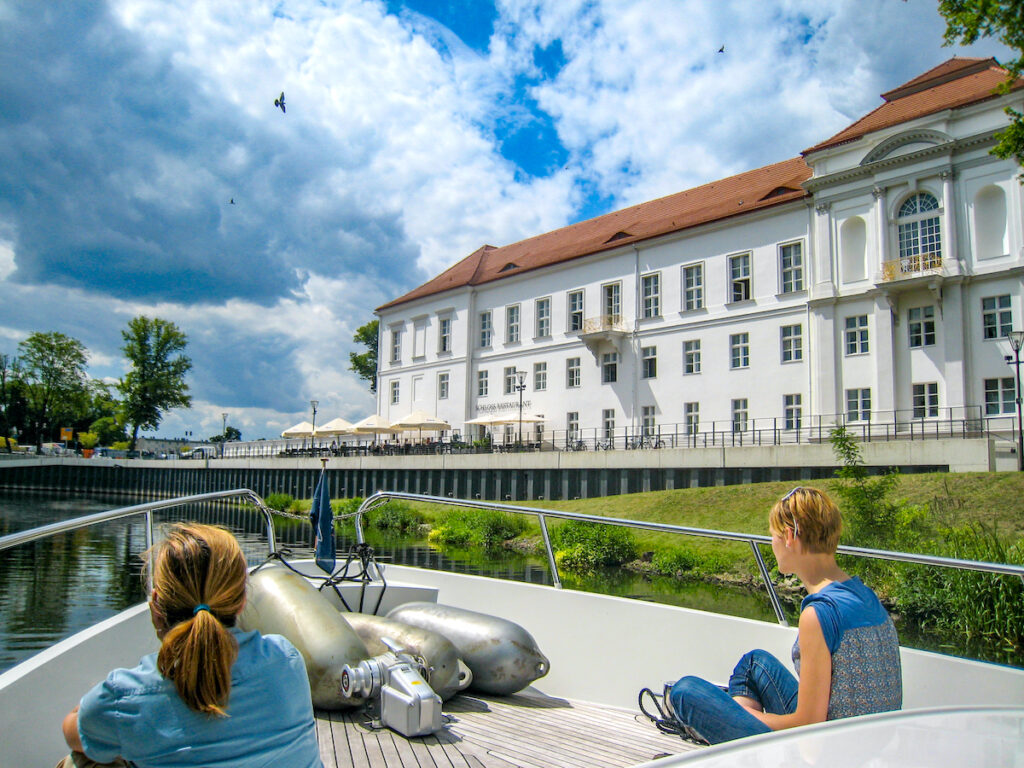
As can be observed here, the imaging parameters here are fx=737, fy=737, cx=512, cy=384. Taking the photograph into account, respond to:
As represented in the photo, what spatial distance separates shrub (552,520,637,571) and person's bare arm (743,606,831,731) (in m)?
16.0

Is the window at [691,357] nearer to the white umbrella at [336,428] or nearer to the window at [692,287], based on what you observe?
the window at [692,287]

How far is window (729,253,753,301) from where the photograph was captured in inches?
1355

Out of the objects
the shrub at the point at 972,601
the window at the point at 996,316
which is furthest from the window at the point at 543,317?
the shrub at the point at 972,601

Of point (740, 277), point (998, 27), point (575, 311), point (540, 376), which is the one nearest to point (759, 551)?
point (998, 27)

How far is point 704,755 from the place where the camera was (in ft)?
4.43

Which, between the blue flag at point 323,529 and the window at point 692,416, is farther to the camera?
the window at point 692,416

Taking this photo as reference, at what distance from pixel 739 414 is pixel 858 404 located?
529cm

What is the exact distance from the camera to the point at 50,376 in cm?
7988

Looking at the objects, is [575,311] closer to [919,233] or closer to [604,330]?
[604,330]

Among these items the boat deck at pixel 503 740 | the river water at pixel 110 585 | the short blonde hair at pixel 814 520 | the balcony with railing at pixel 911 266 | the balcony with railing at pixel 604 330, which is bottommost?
the river water at pixel 110 585

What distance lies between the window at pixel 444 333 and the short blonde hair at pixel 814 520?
4603cm

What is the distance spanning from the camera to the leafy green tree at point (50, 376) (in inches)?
3098

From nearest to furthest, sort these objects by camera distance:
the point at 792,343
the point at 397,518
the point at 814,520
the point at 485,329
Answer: the point at 814,520, the point at 397,518, the point at 792,343, the point at 485,329

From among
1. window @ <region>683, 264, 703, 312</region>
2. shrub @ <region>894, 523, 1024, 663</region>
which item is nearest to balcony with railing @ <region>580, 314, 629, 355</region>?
window @ <region>683, 264, 703, 312</region>
